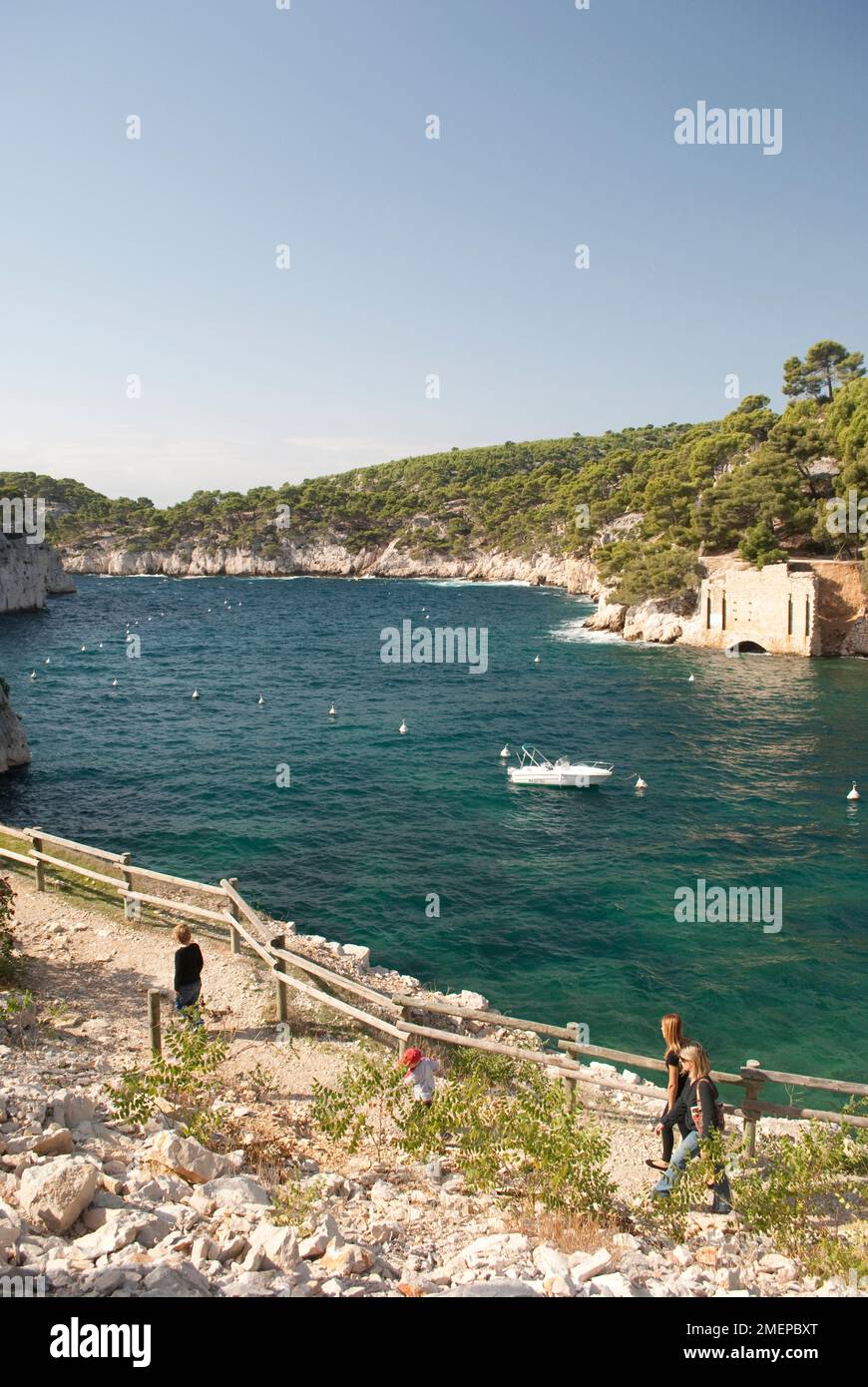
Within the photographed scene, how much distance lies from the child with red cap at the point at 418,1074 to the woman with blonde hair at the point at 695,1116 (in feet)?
8.56

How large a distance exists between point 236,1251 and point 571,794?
24.4 meters

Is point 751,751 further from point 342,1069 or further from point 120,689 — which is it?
point 120,689

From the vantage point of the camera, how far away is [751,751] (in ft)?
114

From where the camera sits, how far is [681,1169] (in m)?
7.99

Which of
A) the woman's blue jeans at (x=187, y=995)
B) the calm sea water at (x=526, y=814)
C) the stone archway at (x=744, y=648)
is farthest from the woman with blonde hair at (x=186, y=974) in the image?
the stone archway at (x=744, y=648)

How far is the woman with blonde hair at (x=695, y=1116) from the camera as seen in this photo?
25.8 ft

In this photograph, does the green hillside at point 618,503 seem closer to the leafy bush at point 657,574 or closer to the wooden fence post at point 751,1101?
the leafy bush at point 657,574

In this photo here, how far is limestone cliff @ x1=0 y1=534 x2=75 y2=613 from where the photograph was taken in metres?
88.7

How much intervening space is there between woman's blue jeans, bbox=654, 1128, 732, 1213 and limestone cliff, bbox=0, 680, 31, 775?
28497mm

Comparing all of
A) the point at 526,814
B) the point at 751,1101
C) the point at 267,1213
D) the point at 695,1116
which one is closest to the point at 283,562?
the point at 526,814

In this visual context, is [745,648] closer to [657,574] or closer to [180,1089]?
[657,574]

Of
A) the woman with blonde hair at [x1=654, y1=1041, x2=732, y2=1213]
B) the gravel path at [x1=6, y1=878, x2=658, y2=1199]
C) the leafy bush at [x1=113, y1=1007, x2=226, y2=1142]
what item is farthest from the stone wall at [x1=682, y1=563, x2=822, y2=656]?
the leafy bush at [x1=113, y1=1007, x2=226, y2=1142]

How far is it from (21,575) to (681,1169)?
9740 centimetres
